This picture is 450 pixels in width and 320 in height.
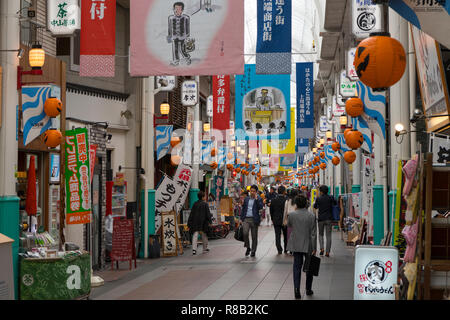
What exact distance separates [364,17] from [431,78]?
5870mm

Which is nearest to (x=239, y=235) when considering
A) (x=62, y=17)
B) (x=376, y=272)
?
(x=62, y=17)

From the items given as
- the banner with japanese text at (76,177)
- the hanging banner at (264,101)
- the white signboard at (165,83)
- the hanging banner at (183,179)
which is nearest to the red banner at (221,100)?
the hanging banner at (264,101)

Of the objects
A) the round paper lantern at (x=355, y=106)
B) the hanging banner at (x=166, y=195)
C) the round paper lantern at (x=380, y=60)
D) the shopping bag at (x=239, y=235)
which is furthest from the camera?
the hanging banner at (x=166, y=195)

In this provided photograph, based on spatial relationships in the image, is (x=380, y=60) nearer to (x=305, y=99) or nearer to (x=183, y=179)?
(x=183, y=179)

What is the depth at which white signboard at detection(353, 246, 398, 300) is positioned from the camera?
7.90 metres

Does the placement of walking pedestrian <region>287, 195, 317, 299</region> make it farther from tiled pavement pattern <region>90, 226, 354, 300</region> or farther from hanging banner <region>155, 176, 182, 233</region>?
hanging banner <region>155, 176, 182, 233</region>

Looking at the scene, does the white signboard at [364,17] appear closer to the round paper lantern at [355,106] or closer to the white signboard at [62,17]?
the round paper lantern at [355,106]

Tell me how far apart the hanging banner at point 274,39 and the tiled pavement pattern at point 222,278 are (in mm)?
4354

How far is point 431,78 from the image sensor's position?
318 inches

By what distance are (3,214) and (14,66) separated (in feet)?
8.18

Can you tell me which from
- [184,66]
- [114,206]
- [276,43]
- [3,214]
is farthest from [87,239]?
[276,43]

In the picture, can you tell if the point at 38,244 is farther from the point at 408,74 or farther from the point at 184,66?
the point at 408,74

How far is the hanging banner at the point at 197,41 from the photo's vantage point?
425 inches

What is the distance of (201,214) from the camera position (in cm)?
1783
